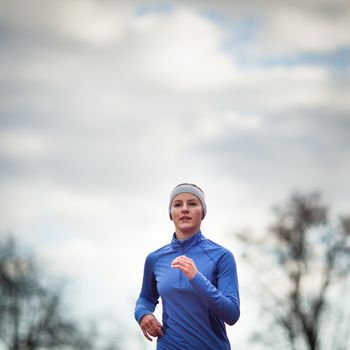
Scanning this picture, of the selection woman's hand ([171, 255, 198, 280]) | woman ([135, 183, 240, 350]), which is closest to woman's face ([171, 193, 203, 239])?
woman ([135, 183, 240, 350])

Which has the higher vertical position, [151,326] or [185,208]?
[185,208]

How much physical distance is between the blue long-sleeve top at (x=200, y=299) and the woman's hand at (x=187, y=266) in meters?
0.04

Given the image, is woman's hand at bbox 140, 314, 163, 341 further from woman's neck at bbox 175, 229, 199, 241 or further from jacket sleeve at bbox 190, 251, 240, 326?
woman's neck at bbox 175, 229, 199, 241

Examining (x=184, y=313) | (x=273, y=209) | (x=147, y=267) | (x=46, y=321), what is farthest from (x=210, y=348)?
(x=46, y=321)

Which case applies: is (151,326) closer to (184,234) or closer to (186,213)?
(184,234)

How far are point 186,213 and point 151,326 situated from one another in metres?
0.89

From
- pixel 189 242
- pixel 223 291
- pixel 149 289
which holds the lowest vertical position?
pixel 223 291

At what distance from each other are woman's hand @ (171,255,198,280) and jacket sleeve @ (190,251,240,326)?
34 millimetres

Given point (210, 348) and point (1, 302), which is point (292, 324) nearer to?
point (1, 302)

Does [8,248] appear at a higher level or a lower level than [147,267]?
higher

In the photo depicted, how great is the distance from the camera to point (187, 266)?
4.78 metres

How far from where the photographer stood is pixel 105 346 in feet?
138

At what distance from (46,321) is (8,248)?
4822 mm

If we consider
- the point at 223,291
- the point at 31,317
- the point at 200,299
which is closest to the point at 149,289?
the point at 200,299
